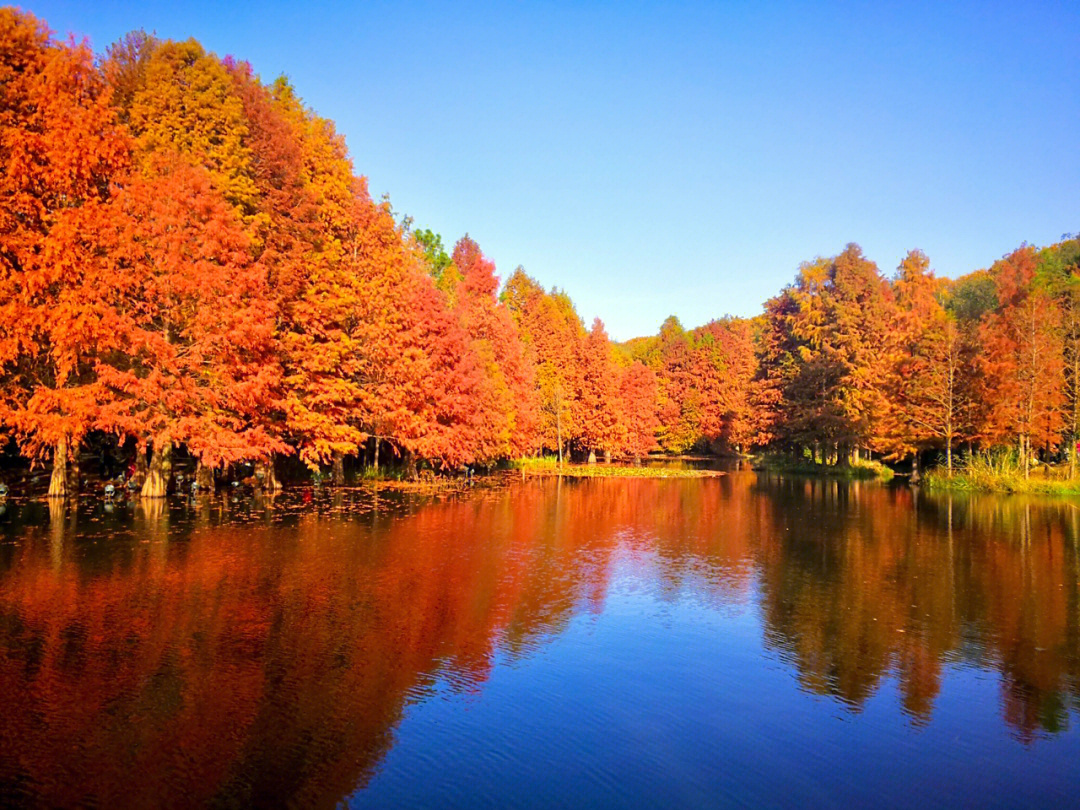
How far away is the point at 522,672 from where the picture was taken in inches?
395

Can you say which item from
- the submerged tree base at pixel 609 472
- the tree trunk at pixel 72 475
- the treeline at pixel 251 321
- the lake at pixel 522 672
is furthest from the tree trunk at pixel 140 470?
the submerged tree base at pixel 609 472

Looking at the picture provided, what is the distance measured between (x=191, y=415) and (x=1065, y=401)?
45.7 metres

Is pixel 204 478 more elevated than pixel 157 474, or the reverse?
pixel 157 474

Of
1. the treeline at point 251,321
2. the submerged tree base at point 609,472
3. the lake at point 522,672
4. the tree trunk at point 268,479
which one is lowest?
the lake at point 522,672

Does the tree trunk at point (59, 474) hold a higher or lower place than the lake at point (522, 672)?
higher

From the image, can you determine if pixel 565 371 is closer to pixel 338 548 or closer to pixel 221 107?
pixel 221 107

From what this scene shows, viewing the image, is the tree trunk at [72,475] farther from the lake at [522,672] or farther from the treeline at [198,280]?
the lake at [522,672]

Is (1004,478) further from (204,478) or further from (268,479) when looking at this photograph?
(204,478)

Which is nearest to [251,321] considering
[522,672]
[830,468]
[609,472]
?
[522,672]

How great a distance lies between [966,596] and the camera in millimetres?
14930

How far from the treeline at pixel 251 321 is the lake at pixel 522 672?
7202 millimetres

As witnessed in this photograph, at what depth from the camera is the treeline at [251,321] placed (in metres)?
24.2

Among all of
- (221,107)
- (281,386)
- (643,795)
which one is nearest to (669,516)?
(281,386)

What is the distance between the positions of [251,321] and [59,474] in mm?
8847
